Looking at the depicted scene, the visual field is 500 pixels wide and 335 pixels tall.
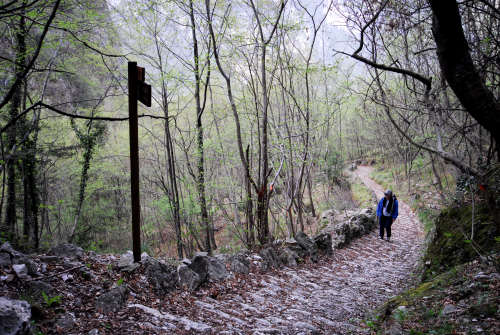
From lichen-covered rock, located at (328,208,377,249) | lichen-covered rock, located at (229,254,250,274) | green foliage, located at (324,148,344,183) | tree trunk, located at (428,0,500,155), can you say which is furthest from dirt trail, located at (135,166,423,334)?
green foliage, located at (324,148,344,183)

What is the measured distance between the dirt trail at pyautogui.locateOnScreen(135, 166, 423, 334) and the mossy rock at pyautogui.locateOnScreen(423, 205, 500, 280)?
87 centimetres

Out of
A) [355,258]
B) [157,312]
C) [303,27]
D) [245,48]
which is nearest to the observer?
[157,312]

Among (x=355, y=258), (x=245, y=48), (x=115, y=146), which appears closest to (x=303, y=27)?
(x=245, y=48)

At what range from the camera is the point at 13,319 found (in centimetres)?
180

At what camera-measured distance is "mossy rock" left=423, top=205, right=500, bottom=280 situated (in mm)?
3399

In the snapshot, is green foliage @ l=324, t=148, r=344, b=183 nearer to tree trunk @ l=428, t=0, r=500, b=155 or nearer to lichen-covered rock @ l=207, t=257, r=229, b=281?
lichen-covered rock @ l=207, t=257, r=229, b=281

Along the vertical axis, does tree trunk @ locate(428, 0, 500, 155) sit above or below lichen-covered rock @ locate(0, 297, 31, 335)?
above

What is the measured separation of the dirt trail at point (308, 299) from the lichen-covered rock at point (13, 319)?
A: 51.6 inches

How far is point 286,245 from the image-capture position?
20.5 ft

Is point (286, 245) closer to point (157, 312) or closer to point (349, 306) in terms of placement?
point (349, 306)

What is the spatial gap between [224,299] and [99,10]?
29.5ft

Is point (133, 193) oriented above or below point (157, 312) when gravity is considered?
above

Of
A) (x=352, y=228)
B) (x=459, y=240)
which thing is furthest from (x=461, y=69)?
(x=352, y=228)

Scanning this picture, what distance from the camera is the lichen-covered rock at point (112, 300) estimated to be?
2850mm
